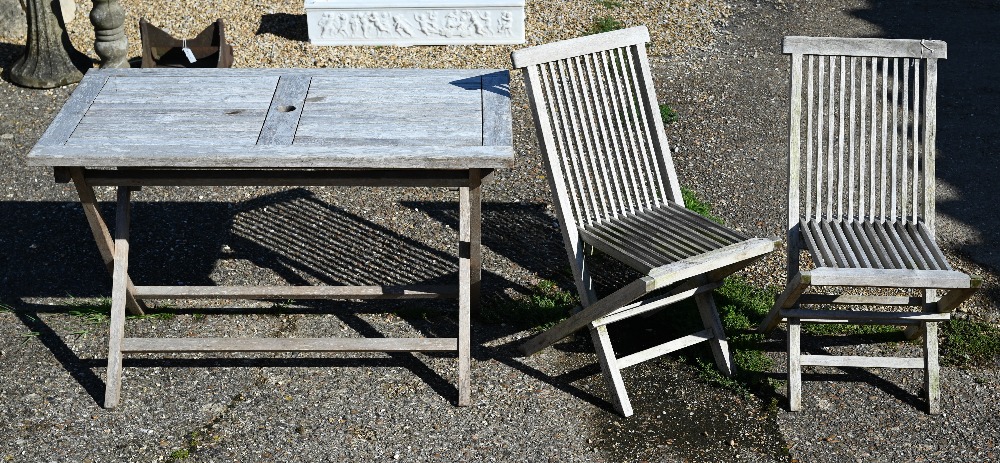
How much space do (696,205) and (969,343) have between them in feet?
5.03

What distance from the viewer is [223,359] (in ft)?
14.4

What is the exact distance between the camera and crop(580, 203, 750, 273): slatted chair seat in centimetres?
390

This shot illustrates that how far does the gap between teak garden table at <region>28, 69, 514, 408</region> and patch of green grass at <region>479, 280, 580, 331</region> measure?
231mm

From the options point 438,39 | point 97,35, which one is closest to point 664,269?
point 438,39

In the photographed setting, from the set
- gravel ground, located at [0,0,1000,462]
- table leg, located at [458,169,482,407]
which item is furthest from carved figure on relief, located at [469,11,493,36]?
table leg, located at [458,169,482,407]

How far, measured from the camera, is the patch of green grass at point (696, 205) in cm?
539

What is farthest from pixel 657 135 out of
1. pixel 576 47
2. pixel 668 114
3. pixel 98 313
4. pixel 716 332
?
pixel 98 313

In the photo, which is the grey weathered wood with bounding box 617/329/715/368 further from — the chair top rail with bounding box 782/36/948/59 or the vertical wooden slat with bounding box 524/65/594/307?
the chair top rail with bounding box 782/36/948/59

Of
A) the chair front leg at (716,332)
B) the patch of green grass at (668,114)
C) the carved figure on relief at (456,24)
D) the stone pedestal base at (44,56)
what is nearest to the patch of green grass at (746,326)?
the chair front leg at (716,332)

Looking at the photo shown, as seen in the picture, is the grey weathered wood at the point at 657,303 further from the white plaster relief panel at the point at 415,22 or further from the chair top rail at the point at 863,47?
the white plaster relief panel at the point at 415,22

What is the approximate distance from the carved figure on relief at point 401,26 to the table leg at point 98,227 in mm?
3517

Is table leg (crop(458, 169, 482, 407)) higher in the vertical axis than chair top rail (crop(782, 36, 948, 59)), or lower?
lower

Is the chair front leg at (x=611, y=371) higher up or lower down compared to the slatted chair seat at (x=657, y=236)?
lower down

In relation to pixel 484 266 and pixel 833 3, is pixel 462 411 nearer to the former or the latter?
pixel 484 266
